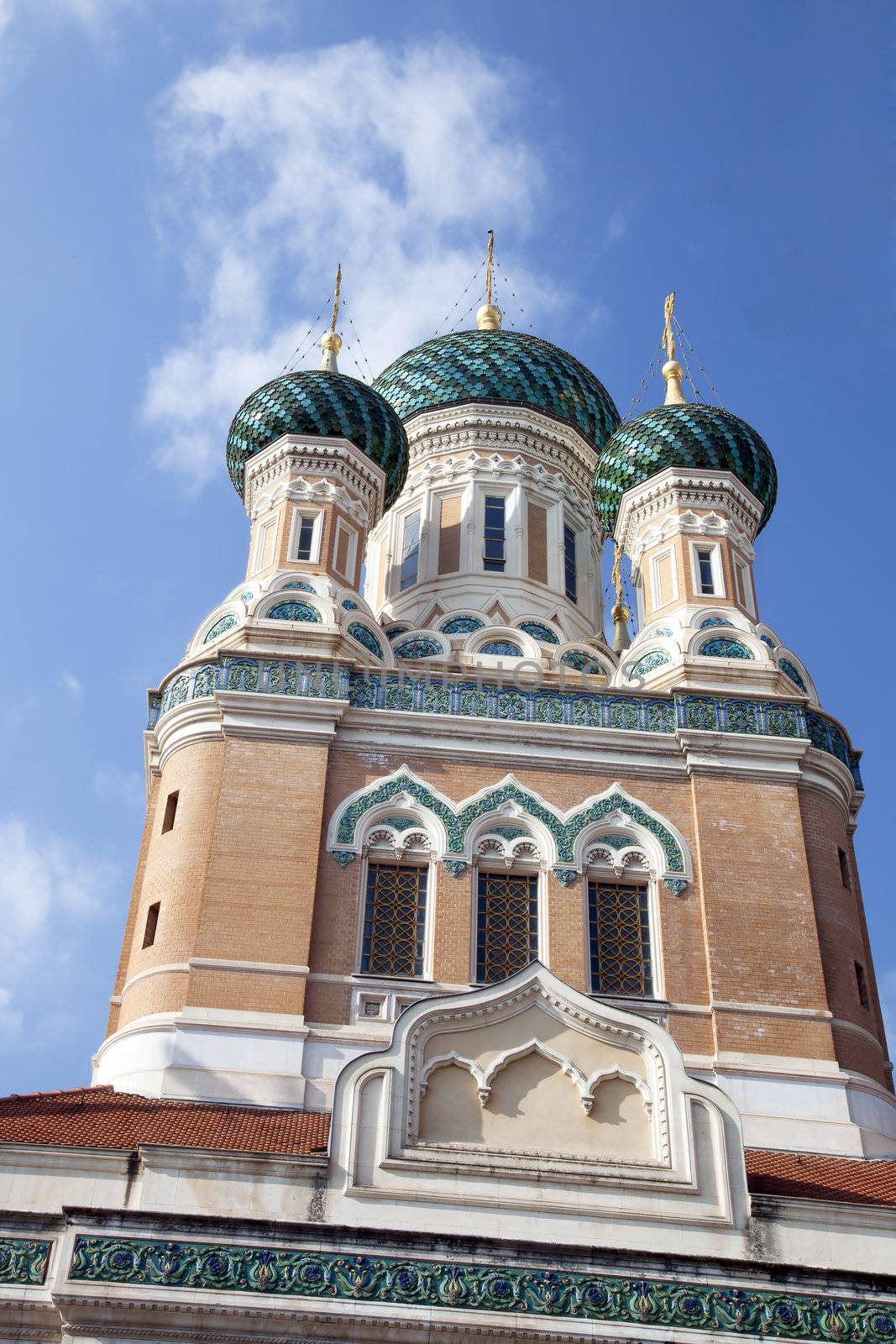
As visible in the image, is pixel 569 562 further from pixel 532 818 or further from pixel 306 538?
pixel 532 818

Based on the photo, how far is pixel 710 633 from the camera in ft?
51.5

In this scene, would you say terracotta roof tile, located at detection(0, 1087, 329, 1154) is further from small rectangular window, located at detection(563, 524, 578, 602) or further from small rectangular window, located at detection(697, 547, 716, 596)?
small rectangular window, located at detection(563, 524, 578, 602)

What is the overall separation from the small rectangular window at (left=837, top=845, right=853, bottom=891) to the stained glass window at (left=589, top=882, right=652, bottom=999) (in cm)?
202

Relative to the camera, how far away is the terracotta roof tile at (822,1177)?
1033 cm

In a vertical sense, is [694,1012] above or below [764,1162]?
above

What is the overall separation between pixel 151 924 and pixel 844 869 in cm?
637

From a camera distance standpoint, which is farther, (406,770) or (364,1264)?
(406,770)

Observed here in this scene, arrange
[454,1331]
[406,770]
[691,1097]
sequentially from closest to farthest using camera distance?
[454,1331]
[691,1097]
[406,770]

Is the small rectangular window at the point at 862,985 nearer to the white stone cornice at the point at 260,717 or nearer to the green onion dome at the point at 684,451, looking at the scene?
the white stone cornice at the point at 260,717

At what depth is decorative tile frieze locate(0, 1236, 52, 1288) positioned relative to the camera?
930 centimetres

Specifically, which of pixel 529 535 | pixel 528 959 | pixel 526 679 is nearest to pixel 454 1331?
pixel 528 959

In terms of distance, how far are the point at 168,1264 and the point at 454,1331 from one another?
1.74m

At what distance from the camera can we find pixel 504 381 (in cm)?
2108

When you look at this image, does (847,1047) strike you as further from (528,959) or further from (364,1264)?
(364,1264)
